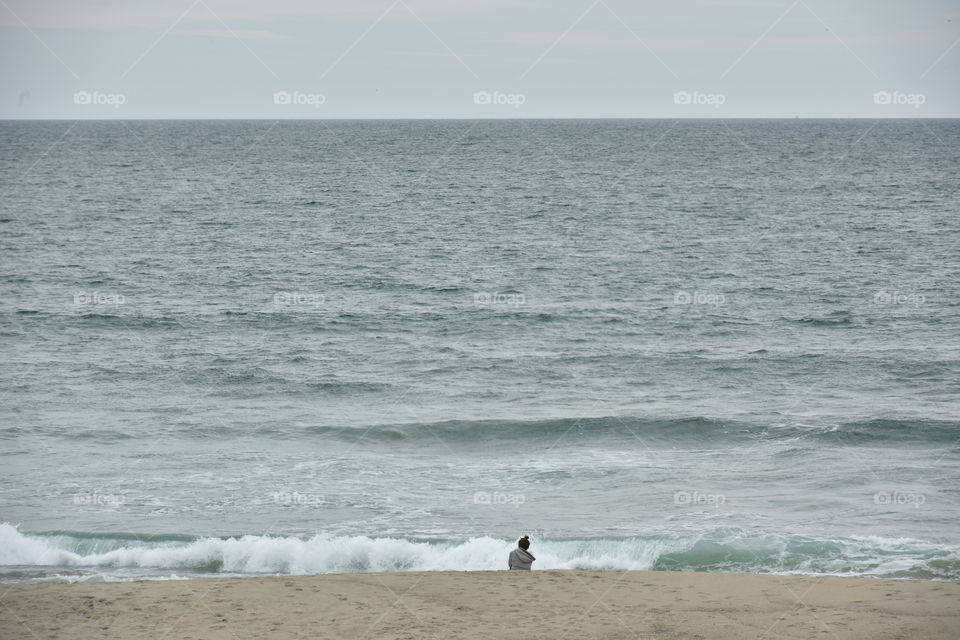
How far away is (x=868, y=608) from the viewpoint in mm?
13078

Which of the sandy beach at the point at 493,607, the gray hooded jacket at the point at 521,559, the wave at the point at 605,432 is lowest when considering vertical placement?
the sandy beach at the point at 493,607

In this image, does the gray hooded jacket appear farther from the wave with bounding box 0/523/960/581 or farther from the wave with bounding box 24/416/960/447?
the wave with bounding box 24/416/960/447

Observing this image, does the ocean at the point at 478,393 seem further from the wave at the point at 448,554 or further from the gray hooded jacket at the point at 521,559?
the gray hooded jacket at the point at 521,559

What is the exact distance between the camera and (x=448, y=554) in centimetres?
1647

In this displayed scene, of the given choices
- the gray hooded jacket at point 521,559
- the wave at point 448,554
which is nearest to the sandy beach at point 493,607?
the gray hooded jacket at point 521,559

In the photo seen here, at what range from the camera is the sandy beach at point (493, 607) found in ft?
40.5

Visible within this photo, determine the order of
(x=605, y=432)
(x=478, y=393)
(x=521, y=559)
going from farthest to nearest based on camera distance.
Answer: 1. (x=478, y=393)
2. (x=605, y=432)
3. (x=521, y=559)

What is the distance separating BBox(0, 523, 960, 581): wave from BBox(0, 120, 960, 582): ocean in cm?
5

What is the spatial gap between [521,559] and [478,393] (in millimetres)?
11019

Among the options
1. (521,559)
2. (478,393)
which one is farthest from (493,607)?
(478,393)

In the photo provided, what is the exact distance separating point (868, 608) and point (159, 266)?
35.3 meters

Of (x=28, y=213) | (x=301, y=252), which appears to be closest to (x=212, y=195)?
(x=28, y=213)

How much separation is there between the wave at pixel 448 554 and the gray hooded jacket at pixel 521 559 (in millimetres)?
1076

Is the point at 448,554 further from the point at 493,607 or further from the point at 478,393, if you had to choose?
the point at 478,393
